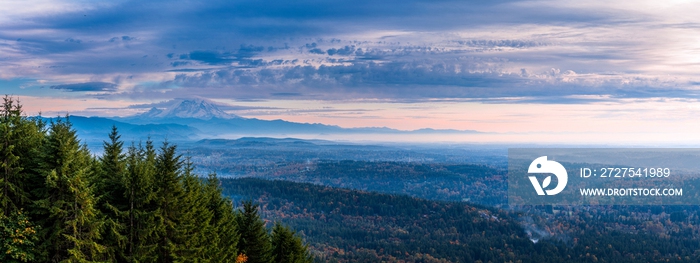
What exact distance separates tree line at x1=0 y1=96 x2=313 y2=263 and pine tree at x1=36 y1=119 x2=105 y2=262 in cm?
5

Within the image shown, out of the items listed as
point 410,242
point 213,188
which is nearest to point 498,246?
point 410,242

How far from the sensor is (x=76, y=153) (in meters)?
32.9

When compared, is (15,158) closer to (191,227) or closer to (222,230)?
(191,227)

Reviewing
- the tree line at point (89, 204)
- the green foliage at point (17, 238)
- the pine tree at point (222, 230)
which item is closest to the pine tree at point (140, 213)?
the tree line at point (89, 204)

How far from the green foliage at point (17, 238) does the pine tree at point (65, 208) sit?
68 centimetres

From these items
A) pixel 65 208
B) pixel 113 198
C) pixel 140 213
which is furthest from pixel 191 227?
pixel 65 208

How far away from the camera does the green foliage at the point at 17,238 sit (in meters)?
29.3

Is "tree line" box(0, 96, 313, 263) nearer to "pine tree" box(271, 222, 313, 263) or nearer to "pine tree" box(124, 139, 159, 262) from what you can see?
"pine tree" box(124, 139, 159, 262)

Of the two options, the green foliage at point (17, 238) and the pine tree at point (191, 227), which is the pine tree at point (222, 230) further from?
the green foliage at point (17, 238)

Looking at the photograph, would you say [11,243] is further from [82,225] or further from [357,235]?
[357,235]

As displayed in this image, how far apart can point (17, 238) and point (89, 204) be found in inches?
138

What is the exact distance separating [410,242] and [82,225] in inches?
6344

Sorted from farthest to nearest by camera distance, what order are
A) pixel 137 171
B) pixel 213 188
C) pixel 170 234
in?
1. pixel 213 188
2. pixel 170 234
3. pixel 137 171

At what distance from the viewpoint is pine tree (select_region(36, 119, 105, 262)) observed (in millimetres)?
30484
